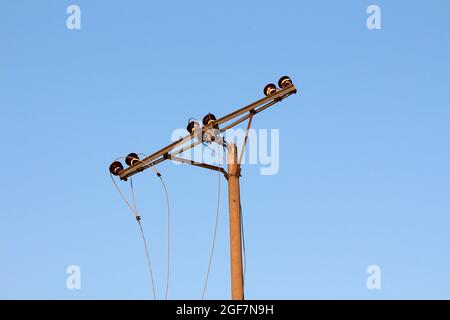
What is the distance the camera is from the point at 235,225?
10.9m

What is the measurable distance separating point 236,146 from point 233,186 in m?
0.62

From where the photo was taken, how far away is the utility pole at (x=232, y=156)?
10734 millimetres

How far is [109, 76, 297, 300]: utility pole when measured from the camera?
35.2 ft

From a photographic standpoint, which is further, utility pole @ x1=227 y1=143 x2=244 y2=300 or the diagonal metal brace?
the diagonal metal brace

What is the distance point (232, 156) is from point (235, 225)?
104cm

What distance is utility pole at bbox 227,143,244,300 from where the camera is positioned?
34.8ft

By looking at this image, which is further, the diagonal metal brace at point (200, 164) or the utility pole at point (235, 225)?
the diagonal metal brace at point (200, 164)

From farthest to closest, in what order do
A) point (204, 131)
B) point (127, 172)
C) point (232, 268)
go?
point (127, 172) → point (204, 131) → point (232, 268)

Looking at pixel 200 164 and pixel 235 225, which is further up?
pixel 200 164
